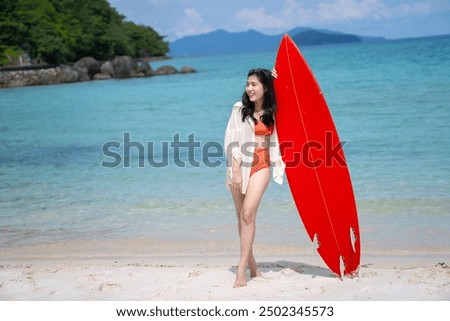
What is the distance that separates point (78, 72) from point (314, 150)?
159 ft

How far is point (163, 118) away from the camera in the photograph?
21.2m

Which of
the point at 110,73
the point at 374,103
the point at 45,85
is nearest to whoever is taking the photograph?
the point at 374,103

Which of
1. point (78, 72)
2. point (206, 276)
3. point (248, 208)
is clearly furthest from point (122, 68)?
point (248, 208)

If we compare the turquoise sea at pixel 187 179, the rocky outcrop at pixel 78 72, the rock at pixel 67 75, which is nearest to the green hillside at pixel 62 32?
the rocky outcrop at pixel 78 72

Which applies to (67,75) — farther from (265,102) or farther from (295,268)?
(265,102)

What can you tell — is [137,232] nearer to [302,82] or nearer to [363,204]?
[363,204]

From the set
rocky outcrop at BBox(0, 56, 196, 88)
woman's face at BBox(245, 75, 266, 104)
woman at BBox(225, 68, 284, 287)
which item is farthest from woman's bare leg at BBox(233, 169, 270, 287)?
rocky outcrop at BBox(0, 56, 196, 88)

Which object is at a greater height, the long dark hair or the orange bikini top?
the long dark hair

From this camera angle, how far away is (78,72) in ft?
168

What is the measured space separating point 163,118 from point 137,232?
14.2 meters

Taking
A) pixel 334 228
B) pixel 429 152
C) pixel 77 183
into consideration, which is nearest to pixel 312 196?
pixel 334 228

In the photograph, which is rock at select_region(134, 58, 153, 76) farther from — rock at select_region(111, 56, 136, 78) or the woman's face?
the woman's face

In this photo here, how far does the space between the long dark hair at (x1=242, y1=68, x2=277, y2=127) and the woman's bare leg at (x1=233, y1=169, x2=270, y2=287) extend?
330 mm

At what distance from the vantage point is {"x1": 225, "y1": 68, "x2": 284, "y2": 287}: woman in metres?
4.43
